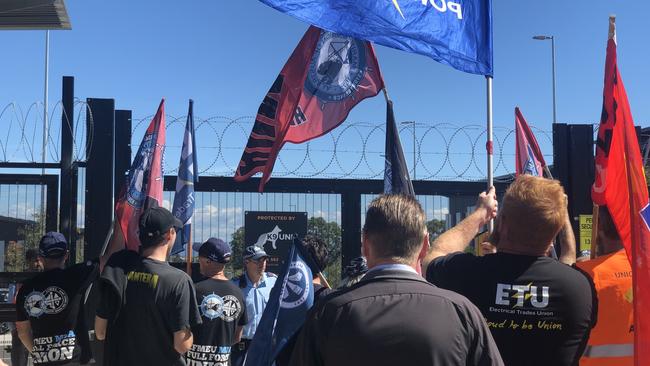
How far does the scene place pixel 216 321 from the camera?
532 centimetres

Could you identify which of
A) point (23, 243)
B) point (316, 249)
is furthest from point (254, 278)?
point (23, 243)

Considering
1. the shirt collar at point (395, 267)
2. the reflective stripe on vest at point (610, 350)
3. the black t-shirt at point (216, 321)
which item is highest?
the shirt collar at point (395, 267)

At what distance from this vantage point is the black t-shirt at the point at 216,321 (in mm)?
5242

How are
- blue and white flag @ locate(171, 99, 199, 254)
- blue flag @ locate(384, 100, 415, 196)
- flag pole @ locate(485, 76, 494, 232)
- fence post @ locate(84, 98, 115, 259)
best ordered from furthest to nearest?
fence post @ locate(84, 98, 115, 259) < blue and white flag @ locate(171, 99, 199, 254) < blue flag @ locate(384, 100, 415, 196) < flag pole @ locate(485, 76, 494, 232)

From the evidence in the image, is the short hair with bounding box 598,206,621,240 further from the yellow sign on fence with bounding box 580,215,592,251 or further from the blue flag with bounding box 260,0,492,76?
the yellow sign on fence with bounding box 580,215,592,251

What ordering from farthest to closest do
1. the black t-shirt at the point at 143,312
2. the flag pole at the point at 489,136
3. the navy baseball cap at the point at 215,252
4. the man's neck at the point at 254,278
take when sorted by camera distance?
the man's neck at the point at 254,278 → the navy baseball cap at the point at 215,252 → the black t-shirt at the point at 143,312 → the flag pole at the point at 489,136

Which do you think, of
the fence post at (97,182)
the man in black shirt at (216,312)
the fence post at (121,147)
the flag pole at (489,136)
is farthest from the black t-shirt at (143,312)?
the fence post at (121,147)

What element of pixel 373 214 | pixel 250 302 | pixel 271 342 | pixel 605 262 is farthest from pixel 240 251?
pixel 373 214

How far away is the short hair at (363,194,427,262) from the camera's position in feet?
7.14

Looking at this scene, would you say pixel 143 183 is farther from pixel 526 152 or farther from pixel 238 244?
pixel 526 152

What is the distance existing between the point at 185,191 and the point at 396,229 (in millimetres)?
5458

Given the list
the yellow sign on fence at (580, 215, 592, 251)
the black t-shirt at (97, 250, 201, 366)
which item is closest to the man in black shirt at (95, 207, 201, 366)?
the black t-shirt at (97, 250, 201, 366)

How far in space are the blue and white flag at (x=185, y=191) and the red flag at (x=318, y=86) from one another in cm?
171

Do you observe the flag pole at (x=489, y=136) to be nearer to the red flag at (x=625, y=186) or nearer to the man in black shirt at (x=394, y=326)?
the red flag at (x=625, y=186)
